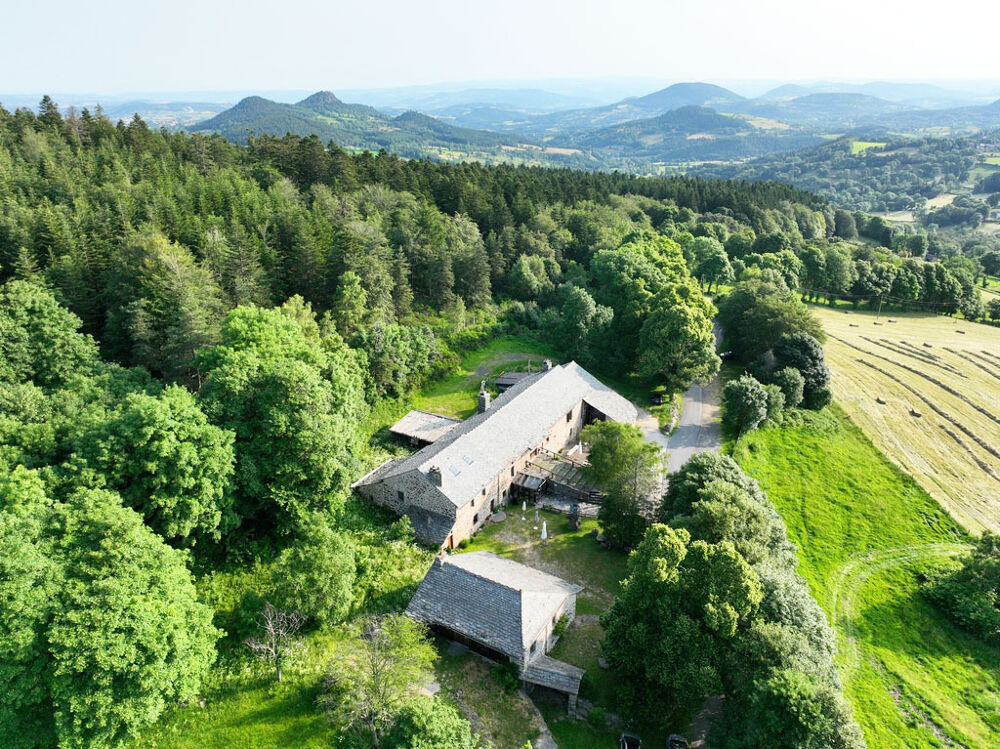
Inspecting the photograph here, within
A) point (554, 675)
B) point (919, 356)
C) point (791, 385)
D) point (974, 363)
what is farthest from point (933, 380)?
point (554, 675)

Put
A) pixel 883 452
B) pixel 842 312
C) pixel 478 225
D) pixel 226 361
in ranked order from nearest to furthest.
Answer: pixel 226 361 → pixel 883 452 → pixel 478 225 → pixel 842 312

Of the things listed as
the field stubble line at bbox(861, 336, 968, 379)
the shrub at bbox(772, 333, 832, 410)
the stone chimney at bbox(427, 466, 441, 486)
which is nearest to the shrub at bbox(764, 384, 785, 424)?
the shrub at bbox(772, 333, 832, 410)

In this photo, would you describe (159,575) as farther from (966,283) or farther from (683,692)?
(966,283)

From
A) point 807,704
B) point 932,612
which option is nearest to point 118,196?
point 807,704

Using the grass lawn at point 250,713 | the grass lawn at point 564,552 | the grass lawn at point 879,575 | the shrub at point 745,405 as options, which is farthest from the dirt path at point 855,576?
the grass lawn at point 250,713

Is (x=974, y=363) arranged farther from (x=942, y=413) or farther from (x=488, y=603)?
(x=488, y=603)

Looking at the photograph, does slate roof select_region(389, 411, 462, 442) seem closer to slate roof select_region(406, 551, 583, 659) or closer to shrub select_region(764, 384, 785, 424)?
slate roof select_region(406, 551, 583, 659)

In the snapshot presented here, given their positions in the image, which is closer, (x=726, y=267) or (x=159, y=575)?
(x=159, y=575)
